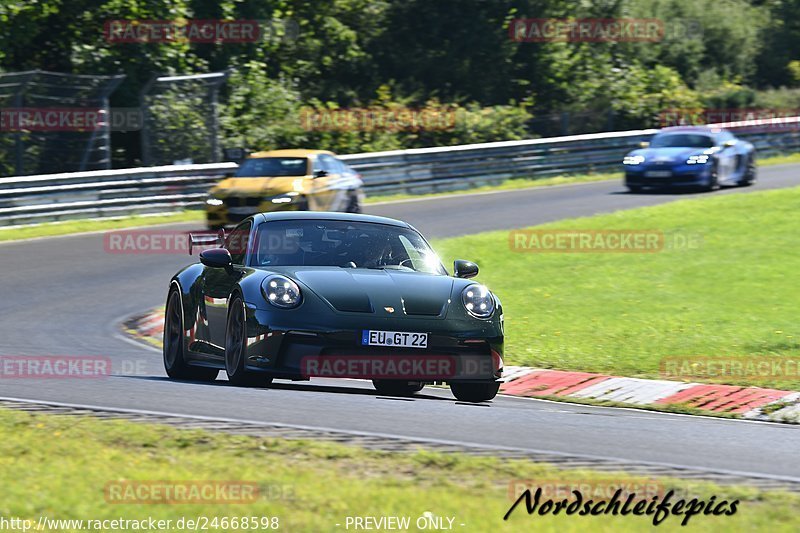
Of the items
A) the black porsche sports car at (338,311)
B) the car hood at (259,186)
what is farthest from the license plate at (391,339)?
the car hood at (259,186)

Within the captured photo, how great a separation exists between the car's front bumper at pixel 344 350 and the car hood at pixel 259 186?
1219 cm

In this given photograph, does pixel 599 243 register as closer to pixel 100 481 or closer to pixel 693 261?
pixel 693 261

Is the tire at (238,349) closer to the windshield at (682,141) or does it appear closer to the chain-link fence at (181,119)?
the chain-link fence at (181,119)

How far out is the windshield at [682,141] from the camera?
27797 millimetres

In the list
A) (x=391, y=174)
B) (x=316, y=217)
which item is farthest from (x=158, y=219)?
(x=316, y=217)

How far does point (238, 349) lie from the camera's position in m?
9.29

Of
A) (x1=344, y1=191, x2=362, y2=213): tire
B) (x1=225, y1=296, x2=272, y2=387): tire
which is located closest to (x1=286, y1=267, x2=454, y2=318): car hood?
→ (x1=225, y1=296, x2=272, y2=387): tire

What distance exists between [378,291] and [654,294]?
666 cm

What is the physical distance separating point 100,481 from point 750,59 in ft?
163

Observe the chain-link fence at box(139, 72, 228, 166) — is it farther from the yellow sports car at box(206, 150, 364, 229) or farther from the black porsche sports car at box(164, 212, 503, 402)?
the black porsche sports car at box(164, 212, 503, 402)

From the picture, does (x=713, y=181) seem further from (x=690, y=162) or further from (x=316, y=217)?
(x=316, y=217)

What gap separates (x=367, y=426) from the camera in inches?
298

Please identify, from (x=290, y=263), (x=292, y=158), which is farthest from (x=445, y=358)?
(x=292, y=158)

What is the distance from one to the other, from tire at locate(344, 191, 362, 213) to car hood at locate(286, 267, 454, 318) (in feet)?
42.1
